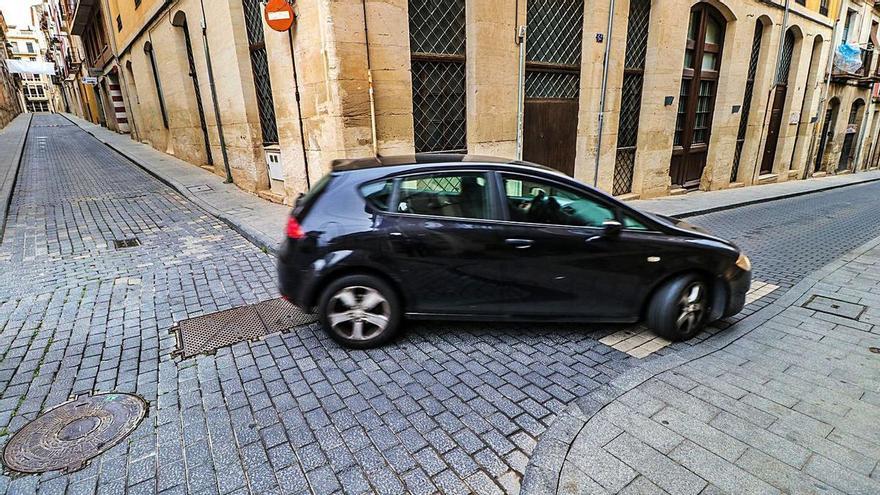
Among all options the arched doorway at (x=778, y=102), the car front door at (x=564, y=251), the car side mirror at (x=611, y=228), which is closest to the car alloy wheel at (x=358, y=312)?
the car front door at (x=564, y=251)

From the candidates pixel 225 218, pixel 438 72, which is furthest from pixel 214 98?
pixel 438 72

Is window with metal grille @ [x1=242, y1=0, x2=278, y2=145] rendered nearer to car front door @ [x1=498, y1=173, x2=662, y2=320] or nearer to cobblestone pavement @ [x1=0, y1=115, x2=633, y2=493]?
cobblestone pavement @ [x1=0, y1=115, x2=633, y2=493]

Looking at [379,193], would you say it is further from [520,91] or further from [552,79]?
[552,79]

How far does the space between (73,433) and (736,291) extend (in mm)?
5334

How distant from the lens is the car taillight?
3.67 meters

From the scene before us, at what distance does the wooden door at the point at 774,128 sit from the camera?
675 inches

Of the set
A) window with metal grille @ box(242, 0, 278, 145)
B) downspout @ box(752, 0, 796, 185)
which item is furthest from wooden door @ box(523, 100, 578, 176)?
downspout @ box(752, 0, 796, 185)

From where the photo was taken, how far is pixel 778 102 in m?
17.3

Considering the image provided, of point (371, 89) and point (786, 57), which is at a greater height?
point (786, 57)

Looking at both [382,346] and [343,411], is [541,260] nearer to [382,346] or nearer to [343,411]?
[382,346]

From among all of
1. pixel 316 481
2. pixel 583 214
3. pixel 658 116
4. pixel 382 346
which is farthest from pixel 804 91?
pixel 316 481

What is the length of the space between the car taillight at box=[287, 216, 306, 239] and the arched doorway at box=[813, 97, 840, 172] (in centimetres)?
2731

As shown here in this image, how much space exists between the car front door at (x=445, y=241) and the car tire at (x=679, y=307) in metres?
1.49

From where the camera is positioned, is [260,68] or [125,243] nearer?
[125,243]
